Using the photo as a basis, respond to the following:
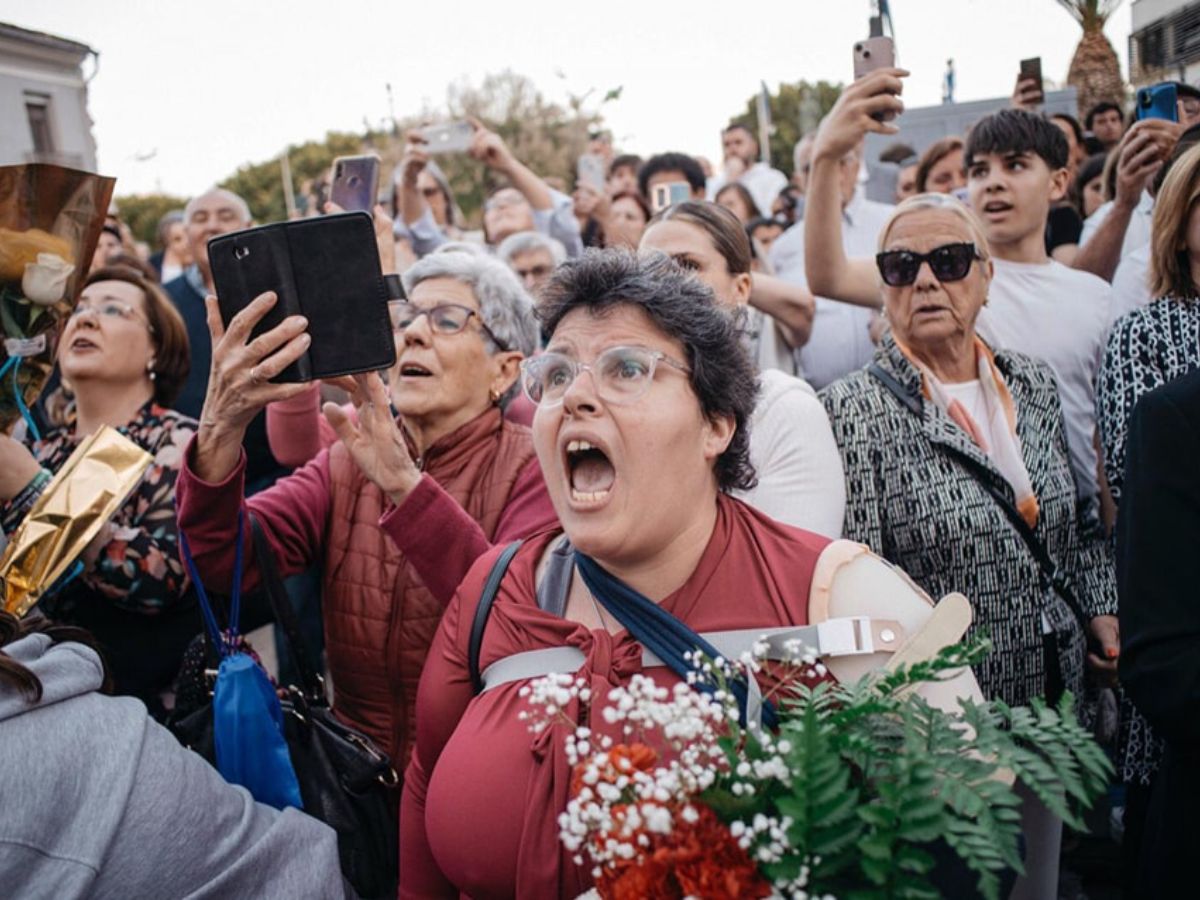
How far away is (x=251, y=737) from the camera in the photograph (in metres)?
2.43

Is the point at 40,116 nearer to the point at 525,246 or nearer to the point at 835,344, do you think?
the point at 525,246

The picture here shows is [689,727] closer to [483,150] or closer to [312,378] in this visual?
[312,378]

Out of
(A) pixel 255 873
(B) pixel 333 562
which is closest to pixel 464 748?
(A) pixel 255 873

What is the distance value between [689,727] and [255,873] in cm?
105

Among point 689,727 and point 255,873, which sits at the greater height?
point 689,727

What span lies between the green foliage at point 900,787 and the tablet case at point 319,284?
1.33 metres

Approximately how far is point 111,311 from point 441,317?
1300 millimetres

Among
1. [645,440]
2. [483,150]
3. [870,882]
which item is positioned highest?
[483,150]

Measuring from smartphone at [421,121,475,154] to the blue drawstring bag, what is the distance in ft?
14.0

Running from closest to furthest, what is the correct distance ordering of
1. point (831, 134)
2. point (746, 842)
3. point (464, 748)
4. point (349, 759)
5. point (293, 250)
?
1. point (746, 842)
2. point (464, 748)
3. point (293, 250)
4. point (349, 759)
5. point (831, 134)

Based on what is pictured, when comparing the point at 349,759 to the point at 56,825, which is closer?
the point at 56,825

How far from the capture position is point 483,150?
568 centimetres

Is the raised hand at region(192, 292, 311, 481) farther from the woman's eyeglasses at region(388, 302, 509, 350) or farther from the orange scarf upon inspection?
the orange scarf

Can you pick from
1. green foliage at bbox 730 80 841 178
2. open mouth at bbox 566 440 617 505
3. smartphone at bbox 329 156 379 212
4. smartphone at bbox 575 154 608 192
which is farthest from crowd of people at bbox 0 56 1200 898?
green foliage at bbox 730 80 841 178
